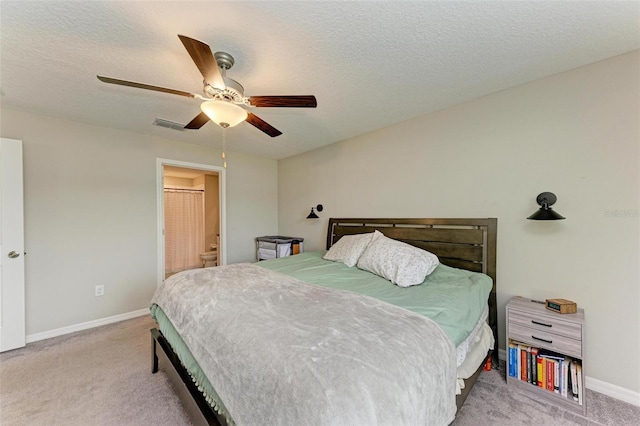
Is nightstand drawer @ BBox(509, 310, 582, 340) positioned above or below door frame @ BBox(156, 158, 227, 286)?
below

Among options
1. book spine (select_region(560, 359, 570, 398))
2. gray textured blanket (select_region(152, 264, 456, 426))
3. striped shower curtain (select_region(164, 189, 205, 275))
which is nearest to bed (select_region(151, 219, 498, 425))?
gray textured blanket (select_region(152, 264, 456, 426))

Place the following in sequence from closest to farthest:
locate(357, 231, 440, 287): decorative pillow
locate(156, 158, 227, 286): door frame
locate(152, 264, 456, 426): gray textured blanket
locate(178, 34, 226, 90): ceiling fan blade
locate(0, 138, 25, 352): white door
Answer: locate(152, 264, 456, 426): gray textured blanket
locate(178, 34, 226, 90): ceiling fan blade
locate(357, 231, 440, 287): decorative pillow
locate(0, 138, 25, 352): white door
locate(156, 158, 227, 286): door frame

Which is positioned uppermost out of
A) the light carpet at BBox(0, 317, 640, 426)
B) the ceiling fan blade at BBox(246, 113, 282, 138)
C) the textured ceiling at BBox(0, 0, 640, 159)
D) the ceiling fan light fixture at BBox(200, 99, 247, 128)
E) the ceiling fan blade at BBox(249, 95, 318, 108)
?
the textured ceiling at BBox(0, 0, 640, 159)

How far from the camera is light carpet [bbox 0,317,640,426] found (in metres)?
1.59

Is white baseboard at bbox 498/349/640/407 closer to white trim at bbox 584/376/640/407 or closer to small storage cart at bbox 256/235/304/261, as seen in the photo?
white trim at bbox 584/376/640/407

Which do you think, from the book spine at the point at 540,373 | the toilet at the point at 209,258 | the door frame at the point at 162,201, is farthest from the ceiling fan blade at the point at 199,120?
the toilet at the point at 209,258

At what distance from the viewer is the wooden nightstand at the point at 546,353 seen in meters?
1.66

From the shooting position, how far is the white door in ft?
7.81

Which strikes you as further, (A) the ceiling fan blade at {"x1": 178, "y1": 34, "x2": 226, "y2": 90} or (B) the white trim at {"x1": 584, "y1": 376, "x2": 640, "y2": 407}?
(B) the white trim at {"x1": 584, "y1": 376, "x2": 640, "y2": 407}

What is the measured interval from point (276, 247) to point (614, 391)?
11.8 feet

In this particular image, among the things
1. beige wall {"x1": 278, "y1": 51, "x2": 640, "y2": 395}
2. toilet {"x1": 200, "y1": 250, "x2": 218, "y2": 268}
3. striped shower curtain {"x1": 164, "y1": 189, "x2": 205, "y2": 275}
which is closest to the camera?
beige wall {"x1": 278, "y1": 51, "x2": 640, "y2": 395}

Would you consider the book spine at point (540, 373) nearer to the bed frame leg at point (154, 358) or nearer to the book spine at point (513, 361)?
the book spine at point (513, 361)

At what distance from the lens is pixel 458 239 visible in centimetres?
242

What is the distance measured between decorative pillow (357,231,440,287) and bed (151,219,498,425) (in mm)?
111
